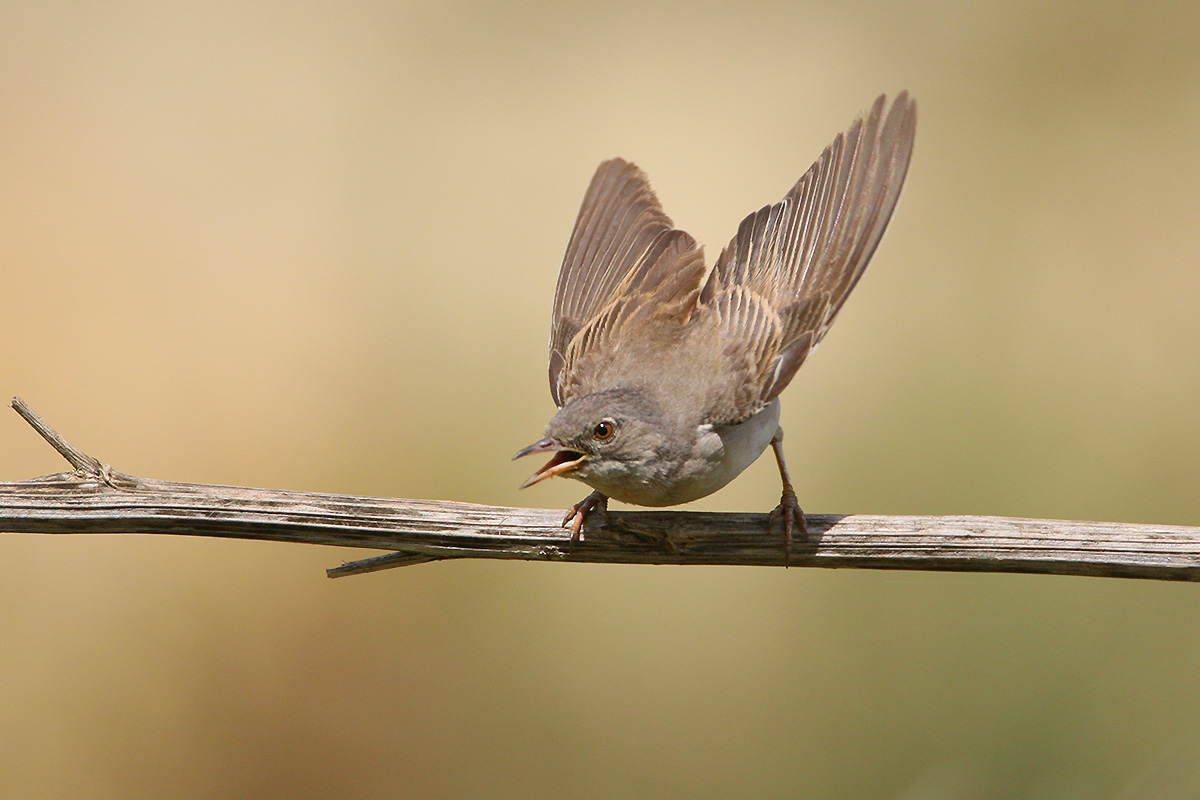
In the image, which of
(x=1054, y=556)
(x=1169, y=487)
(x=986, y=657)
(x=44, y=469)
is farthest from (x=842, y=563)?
(x=44, y=469)

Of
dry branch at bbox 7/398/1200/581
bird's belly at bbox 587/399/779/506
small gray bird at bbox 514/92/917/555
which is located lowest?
dry branch at bbox 7/398/1200/581

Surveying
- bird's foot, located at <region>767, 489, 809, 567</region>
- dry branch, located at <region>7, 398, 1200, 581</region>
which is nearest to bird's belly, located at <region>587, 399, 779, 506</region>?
dry branch, located at <region>7, 398, 1200, 581</region>

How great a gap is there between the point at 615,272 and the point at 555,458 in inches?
56.1

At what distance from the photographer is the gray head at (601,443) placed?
2855 millimetres

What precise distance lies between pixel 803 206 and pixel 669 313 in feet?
2.18

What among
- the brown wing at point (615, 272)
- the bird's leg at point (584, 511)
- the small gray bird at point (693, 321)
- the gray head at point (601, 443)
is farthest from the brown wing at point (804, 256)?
the bird's leg at point (584, 511)

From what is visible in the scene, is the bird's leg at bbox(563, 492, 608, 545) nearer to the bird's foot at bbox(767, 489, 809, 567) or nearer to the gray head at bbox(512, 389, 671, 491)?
the gray head at bbox(512, 389, 671, 491)

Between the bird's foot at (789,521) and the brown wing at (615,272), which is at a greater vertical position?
the brown wing at (615,272)

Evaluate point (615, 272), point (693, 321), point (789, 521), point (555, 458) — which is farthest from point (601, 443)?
point (615, 272)

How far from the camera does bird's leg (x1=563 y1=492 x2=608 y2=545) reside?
2850 mm

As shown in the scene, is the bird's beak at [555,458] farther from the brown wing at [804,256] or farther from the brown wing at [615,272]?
the brown wing at [615,272]

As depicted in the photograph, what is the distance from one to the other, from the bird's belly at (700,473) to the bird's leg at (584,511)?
2.4 inches

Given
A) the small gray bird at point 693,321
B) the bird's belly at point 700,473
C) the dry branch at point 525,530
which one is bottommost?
the dry branch at point 525,530

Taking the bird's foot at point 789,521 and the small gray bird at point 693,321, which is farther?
the small gray bird at point 693,321
